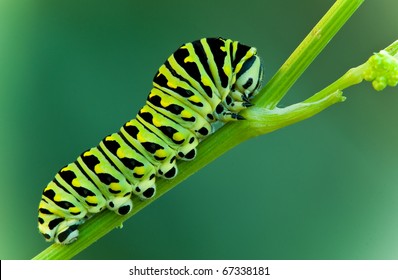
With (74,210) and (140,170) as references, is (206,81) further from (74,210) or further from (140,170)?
(74,210)

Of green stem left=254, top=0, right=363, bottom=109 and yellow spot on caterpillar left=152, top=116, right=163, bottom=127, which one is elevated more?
yellow spot on caterpillar left=152, top=116, right=163, bottom=127

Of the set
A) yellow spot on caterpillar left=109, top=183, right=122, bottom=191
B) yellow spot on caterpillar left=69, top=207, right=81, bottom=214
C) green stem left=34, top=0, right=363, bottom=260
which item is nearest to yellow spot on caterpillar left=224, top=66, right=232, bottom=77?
green stem left=34, top=0, right=363, bottom=260

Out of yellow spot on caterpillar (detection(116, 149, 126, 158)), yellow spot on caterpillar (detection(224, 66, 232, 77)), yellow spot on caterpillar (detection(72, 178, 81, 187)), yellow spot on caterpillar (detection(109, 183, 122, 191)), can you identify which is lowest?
yellow spot on caterpillar (detection(109, 183, 122, 191))

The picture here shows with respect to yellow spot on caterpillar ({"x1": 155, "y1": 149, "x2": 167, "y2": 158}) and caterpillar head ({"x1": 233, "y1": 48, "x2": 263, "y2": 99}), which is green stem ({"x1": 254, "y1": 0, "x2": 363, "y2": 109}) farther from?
yellow spot on caterpillar ({"x1": 155, "y1": 149, "x2": 167, "y2": 158})

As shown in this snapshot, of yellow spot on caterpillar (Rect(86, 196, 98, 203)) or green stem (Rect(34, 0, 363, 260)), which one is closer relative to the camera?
green stem (Rect(34, 0, 363, 260))

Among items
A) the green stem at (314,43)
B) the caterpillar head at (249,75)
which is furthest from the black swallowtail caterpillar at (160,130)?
the green stem at (314,43)

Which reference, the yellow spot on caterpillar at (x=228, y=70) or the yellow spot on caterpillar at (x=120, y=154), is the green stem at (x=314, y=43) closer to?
the yellow spot on caterpillar at (x=228, y=70)

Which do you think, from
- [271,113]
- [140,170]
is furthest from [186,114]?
[271,113]
